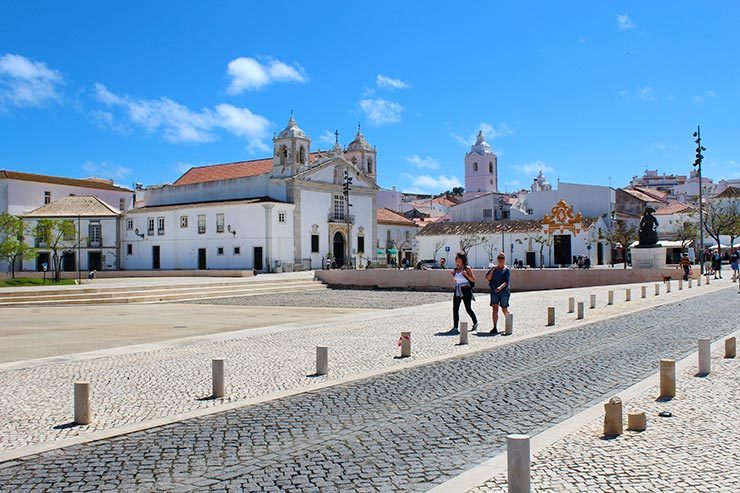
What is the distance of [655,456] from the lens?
586cm

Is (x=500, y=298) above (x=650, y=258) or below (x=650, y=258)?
below

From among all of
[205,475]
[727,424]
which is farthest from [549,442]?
[205,475]

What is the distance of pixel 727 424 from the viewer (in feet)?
22.8

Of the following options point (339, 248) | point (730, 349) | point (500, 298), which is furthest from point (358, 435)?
point (339, 248)

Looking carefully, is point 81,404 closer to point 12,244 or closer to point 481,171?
point 12,244

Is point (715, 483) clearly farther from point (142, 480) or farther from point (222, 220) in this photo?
point (222, 220)

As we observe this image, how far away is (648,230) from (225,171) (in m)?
39.4

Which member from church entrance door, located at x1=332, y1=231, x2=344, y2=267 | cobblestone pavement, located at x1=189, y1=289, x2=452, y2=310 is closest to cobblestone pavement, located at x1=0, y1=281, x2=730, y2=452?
cobblestone pavement, located at x1=189, y1=289, x2=452, y2=310

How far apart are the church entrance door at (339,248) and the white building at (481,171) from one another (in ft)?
134

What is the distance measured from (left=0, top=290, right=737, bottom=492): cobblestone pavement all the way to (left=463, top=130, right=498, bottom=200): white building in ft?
288

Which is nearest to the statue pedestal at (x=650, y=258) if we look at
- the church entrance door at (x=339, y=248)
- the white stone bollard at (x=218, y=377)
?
the church entrance door at (x=339, y=248)

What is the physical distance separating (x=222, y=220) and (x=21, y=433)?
158 ft

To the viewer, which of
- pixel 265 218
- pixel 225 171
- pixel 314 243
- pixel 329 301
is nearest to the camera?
pixel 329 301

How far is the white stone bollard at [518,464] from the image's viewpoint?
4.46 metres
